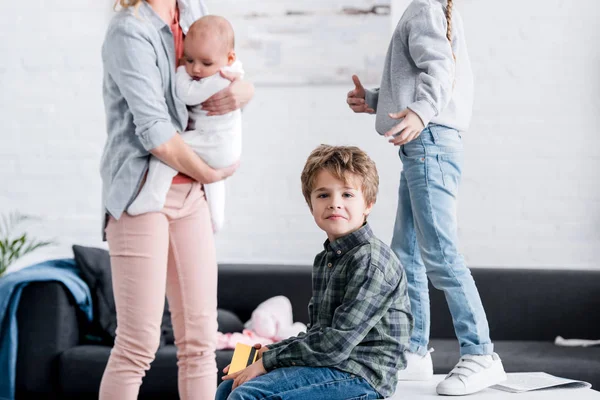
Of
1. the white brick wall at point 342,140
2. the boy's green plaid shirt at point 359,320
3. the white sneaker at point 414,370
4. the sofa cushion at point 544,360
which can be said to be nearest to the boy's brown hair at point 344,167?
the boy's green plaid shirt at point 359,320

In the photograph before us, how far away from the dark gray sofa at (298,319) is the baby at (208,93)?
0.99 m

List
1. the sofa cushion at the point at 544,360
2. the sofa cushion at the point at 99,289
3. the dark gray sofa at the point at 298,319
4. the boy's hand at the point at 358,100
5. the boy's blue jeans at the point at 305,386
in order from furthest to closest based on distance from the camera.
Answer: the sofa cushion at the point at 99,289, the dark gray sofa at the point at 298,319, the sofa cushion at the point at 544,360, the boy's hand at the point at 358,100, the boy's blue jeans at the point at 305,386

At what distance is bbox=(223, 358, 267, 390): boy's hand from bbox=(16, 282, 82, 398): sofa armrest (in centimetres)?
137

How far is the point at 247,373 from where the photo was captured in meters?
1.67

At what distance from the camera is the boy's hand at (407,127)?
179 centimetres

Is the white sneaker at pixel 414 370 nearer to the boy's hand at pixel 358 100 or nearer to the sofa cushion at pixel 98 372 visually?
the boy's hand at pixel 358 100

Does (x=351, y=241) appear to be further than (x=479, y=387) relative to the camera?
No

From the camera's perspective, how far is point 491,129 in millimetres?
3451

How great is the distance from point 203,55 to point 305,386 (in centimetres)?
87

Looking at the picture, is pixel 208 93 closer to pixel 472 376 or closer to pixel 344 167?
pixel 344 167

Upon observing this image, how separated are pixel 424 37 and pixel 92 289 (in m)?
1.71

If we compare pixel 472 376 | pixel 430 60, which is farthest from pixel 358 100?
pixel 472 376

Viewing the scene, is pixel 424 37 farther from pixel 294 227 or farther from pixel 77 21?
pixel 77 21

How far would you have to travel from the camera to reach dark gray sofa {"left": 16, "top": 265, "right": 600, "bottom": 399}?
8.99 ft
